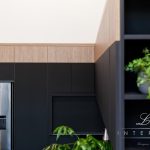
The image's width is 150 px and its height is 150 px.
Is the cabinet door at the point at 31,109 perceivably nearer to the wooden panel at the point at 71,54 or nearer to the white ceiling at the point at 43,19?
the wooden panel at the point at 71,54

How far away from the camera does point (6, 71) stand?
429cm

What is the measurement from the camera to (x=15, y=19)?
446 centimetres

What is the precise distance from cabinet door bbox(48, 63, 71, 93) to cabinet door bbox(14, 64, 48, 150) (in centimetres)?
9

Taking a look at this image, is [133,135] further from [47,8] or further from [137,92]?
[47,8]

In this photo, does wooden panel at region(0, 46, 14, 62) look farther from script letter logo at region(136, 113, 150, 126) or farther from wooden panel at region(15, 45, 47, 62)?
script letter logo at region(136, 113, 150, 126)

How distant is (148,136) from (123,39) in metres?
0.52

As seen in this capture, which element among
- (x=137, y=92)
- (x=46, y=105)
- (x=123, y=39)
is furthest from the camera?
(x=46, y=105)

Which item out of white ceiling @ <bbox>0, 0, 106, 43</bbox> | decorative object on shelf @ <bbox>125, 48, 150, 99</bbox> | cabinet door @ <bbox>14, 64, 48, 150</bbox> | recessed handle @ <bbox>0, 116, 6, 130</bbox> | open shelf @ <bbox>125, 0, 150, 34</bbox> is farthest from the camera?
white ceiling @ <bbox>0, 0, 106, 43</bbox>

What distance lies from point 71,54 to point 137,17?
112 inches

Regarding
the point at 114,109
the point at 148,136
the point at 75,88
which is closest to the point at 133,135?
the point at 148,136

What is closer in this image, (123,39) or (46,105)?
(123,39)

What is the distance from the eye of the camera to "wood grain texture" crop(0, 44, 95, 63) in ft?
14.3

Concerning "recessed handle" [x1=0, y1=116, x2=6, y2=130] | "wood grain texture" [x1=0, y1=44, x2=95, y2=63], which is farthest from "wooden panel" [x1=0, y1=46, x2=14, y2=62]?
"recessed handle" [x1=0, y1=116, x2=6, y2=130]

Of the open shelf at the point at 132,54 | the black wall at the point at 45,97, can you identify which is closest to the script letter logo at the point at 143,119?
the open shelf at the point at 132,54
